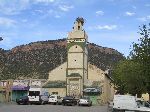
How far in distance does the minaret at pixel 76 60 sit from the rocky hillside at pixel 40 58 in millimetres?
13987

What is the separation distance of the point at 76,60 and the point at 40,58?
29.4 metres

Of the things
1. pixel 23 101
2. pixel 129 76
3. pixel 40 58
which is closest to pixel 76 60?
pixel 23 101

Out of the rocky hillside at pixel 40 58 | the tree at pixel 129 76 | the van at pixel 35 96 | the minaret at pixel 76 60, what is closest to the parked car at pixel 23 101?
the van at pixel 35 96

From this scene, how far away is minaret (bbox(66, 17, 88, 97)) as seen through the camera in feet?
283

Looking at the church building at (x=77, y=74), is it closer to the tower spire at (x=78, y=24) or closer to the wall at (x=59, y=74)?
the tower spire at (x=78, y=24)

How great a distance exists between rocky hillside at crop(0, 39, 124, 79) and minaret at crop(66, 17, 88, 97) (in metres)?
14.0

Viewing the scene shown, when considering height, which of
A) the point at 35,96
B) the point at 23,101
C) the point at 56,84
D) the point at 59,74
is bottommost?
the point at 23,101

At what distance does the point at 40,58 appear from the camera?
379 ft

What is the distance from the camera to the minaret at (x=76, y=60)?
86250mm

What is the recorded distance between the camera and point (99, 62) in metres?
121

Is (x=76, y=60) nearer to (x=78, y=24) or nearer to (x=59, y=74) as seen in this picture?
(x=59, y=74)

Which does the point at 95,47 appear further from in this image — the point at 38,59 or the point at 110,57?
the point at 38,59

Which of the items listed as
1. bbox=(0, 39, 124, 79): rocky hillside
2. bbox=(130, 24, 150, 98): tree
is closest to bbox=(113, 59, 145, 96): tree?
bbox=(130, 24, 150, 98): tree

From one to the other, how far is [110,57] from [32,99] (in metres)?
68.0
